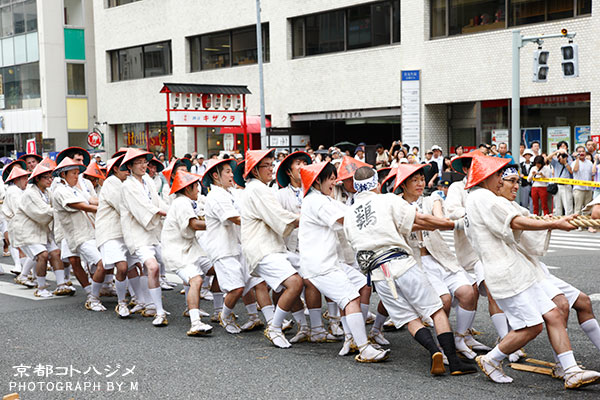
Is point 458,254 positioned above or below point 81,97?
below

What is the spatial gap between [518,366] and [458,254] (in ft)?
3.94

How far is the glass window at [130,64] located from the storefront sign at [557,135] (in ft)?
70.8

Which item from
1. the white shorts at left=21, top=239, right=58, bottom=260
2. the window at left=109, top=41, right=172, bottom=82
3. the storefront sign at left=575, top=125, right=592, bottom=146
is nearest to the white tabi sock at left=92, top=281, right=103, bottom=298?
the white shorts at left=21, top=239, right=58, bottom=260

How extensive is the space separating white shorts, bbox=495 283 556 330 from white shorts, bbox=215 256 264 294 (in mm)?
3079

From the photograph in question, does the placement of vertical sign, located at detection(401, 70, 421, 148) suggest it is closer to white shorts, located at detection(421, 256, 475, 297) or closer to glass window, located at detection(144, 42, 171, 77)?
glass window, located at detection(144, 42, 171, 77)

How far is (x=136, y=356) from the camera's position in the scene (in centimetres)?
701

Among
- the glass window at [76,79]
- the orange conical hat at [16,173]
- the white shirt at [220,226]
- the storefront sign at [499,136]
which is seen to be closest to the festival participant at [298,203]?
the white shirt at [220,226]

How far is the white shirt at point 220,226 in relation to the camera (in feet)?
25.6

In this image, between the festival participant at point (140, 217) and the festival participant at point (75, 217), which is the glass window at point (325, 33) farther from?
the festival participant at point (140, 217)

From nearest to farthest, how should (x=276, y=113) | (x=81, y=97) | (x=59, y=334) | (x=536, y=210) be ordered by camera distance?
(x=59, y=334), (x=536, y=210), (x=276, y=113), (x=81, y=97)

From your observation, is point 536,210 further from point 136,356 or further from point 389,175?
point 136,356

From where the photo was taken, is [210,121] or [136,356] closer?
[136,356]

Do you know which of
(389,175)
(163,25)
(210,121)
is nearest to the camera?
(389,175)

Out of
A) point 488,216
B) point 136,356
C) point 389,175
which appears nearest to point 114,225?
point 136,356
